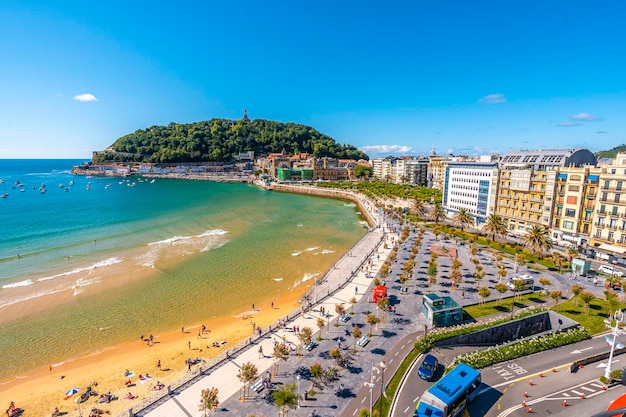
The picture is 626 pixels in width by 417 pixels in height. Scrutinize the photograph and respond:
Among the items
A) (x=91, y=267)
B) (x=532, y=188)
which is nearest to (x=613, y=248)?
(x=532, y=188)

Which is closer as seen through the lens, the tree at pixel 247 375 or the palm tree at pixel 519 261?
the tree at pixel 247 375

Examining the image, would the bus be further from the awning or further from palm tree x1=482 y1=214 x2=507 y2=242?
palm tree x1=482 y1=214 x2=507 y2=242

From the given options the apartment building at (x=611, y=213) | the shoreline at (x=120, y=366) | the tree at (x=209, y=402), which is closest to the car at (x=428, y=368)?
the tree at (x=209, y=402)

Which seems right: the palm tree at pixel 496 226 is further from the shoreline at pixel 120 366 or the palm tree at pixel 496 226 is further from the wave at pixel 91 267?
the wave at pixel 91 267

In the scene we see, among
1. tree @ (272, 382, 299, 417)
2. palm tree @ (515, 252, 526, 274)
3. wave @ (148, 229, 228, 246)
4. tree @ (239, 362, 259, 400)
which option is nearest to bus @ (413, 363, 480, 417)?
tree @ (272, 382, 299, 417)

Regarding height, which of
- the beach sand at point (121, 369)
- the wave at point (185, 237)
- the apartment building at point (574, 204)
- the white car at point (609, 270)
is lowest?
the beach sand at point (121, 369)

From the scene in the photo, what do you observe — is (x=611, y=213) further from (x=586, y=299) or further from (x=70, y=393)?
(x=70, y=393)
